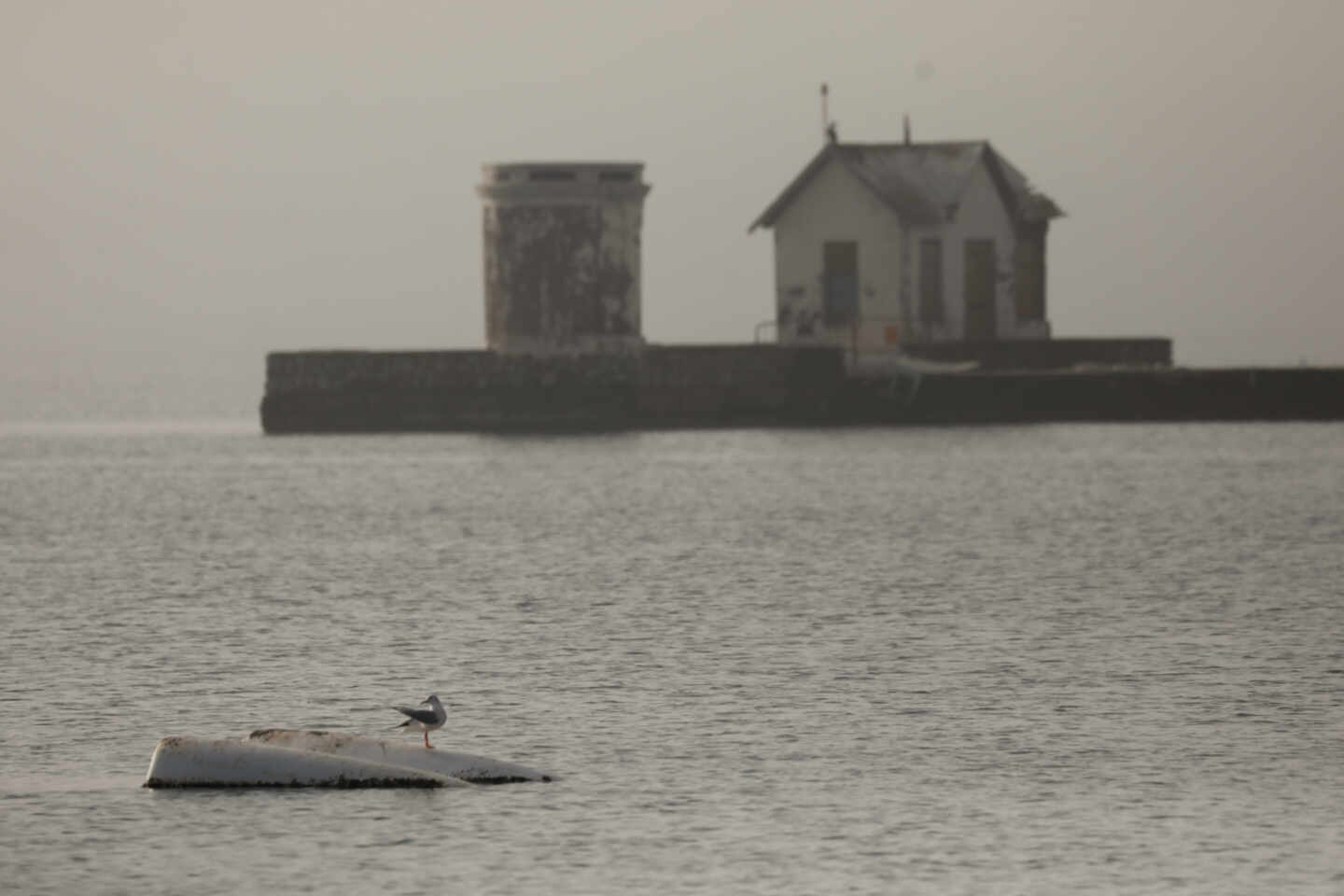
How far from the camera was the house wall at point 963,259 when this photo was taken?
72062 millimetres

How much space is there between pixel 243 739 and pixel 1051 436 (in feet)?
194

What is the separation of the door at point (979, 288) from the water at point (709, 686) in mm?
20604

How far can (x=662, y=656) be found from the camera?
26750 millimetres

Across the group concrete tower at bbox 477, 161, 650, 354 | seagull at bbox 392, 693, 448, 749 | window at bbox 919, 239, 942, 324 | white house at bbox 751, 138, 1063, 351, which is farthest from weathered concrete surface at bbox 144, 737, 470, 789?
window at bbox 919, 239, 942, 324

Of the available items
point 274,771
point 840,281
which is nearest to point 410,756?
point 274,771

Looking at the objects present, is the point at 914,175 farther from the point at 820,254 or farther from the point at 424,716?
the point at 424,716

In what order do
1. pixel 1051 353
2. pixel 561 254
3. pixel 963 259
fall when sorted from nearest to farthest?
pixel 561 254, pixel 963 259, pixel 1051 353

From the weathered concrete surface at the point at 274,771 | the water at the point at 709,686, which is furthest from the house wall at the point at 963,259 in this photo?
the weathered concrete surface at the point at 274,771

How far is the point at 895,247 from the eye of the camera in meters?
71.3

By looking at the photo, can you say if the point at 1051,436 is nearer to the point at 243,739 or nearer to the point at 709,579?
the point at 709,579

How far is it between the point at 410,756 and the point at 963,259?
5492 centimetres

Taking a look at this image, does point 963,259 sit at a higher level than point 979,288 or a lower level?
higher

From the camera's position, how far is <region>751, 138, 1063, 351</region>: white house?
71.6 metres

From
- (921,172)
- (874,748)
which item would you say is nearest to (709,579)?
(874,748)
